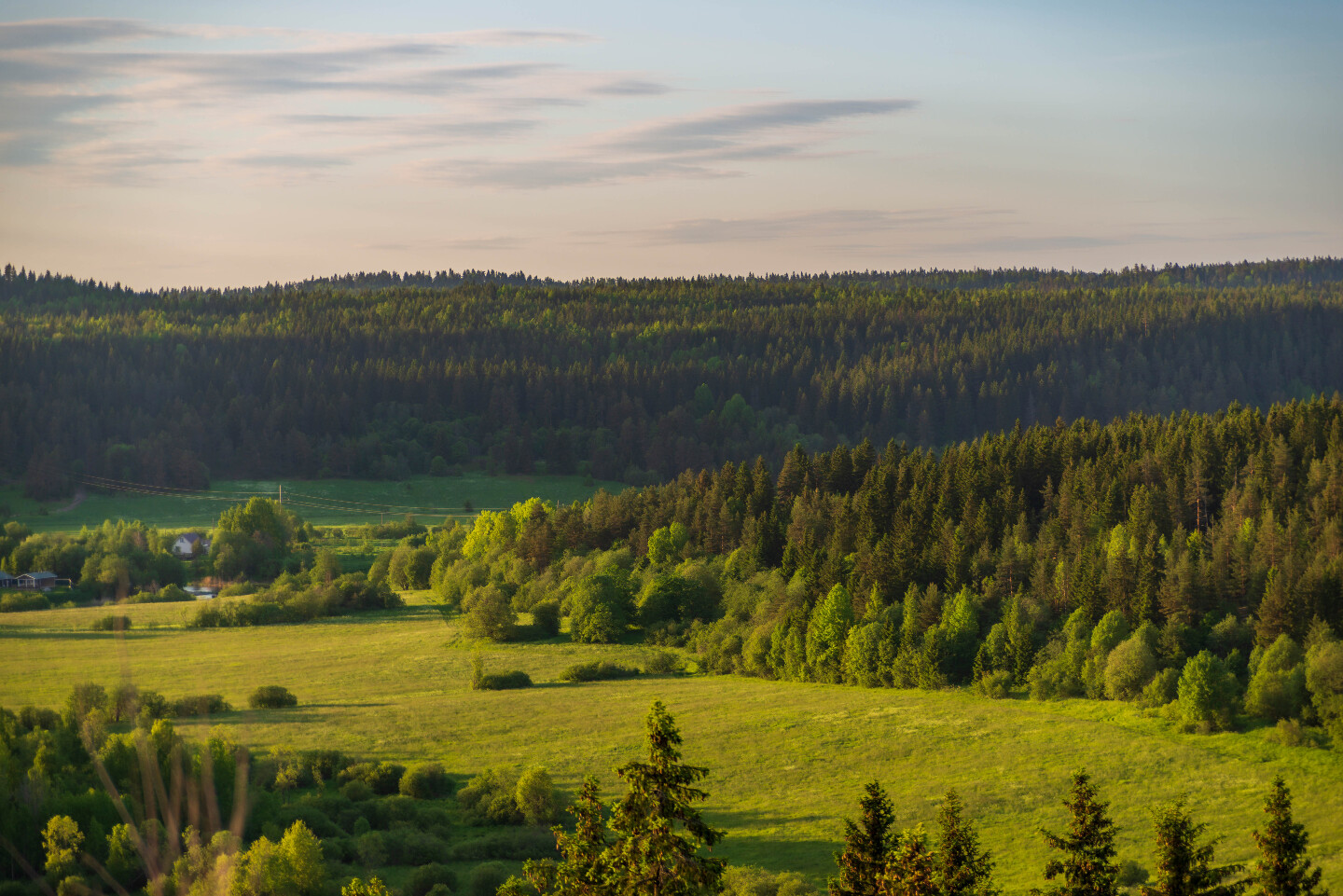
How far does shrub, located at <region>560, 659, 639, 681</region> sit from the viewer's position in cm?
9475

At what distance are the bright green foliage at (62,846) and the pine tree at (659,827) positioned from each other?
114ft

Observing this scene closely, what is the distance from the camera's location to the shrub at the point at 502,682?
9156 cm

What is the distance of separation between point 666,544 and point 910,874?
96776mm

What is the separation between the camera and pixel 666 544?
388 feet

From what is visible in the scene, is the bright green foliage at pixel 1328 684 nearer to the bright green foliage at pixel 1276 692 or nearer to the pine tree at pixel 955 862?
the bright green foliage at pixel 1276 692

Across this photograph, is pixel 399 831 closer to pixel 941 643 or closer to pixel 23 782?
pixel 23 782

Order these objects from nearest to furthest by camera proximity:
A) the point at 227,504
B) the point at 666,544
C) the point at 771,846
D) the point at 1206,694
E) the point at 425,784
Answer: the point at 771,846
the point at 425,784
the point at 1206,694
the point at 666,544
the point at 227,504

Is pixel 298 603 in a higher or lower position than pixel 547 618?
lower

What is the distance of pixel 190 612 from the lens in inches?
4609

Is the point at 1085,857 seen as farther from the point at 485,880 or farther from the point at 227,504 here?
the point at 227,504

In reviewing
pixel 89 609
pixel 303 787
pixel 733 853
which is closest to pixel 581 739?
pixel 303 787

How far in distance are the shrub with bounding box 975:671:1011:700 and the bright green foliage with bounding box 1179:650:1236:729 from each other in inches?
461

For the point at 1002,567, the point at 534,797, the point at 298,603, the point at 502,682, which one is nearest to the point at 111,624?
the point at 298,603

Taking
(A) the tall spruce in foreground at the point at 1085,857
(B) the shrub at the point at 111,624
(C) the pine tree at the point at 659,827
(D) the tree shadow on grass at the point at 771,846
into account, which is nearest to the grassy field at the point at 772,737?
(D) the tree shadow on grass at the point at 771,846
